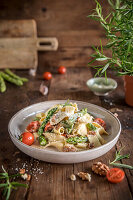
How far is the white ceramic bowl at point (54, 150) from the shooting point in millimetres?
2078

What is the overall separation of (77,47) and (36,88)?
6.52 feet

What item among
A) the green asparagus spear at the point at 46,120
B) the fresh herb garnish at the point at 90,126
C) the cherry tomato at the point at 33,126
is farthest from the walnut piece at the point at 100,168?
the cherry tomato at the point at 33,126

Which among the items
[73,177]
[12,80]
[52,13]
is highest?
[52,13]

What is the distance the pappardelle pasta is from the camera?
7.80ft

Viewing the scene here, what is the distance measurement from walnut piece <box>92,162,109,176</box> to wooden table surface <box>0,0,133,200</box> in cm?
4

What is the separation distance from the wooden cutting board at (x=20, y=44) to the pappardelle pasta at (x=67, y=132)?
119 inches

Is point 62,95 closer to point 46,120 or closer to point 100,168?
point 46,120

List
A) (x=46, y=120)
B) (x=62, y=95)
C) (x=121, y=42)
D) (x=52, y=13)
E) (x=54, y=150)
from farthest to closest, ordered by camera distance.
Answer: (x=52, y=13)
(x=62, y=95)
(x=121, y=42)
(x=46, y=120)
(x=54, y=150)

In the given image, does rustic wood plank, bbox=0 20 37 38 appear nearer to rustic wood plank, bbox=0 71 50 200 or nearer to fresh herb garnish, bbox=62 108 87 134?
rustic wood plank, bbox=0 71 50 200

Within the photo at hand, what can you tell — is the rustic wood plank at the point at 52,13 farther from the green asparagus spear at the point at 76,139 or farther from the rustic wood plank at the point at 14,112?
the green asparagus spear at the point at 76,139

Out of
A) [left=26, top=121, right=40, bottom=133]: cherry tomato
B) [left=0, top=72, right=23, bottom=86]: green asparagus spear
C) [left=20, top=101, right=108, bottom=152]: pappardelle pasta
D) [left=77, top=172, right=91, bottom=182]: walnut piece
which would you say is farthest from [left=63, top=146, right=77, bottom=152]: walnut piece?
[left=0, top=72, right=23, bottom=86]: green asparagus spear

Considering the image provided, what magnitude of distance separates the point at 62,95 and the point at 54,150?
1791 mm

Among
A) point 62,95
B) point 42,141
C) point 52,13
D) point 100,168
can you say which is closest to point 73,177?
point 100,168

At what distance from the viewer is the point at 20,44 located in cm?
544
